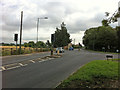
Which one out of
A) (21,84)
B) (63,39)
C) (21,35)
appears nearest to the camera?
(21,84)

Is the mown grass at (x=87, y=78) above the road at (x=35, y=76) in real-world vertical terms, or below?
above

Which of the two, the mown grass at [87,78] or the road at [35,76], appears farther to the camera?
the road at [35,76]

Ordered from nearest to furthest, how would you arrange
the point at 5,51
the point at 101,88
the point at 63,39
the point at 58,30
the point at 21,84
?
the point at 101,88 < the point at 21,84 < the point at 5,51 < the point at 63,39 < the point at 58,30

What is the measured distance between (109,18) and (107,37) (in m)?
57.6

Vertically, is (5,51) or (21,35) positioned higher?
(21,35)

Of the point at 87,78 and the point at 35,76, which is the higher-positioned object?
the point at 87,78

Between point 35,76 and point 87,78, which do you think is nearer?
point 87,78

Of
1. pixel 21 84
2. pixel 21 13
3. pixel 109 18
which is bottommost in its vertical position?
pixel 21 84

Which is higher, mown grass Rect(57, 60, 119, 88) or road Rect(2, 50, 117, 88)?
mown grass Rect(57, 60, 119, 88)

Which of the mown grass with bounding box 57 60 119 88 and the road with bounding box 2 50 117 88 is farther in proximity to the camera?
the road with bounding box 2 50 117 88

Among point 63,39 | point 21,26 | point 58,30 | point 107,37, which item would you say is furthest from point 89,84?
point 58,30

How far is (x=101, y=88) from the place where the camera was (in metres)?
5.19

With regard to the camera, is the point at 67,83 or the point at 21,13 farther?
the point at 21,13

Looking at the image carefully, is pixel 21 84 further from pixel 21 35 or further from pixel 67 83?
pixel 21 35
